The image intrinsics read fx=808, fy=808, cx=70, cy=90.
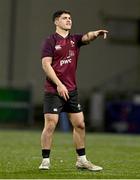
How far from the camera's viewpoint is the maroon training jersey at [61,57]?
11586 millimetres

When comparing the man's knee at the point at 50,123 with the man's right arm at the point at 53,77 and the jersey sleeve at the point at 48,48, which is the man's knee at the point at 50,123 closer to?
the man's right arm at the point at 53,77

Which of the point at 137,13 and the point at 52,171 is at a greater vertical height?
the point at 137,13

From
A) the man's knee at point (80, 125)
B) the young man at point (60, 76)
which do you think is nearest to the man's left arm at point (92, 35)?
the young man at point (60, 76)

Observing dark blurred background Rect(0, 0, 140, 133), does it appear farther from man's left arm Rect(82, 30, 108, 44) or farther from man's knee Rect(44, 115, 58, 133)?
man's knee Rect(44, 115, 58, 133)

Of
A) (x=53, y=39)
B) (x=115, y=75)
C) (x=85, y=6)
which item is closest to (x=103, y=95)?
(x=115, y=75)

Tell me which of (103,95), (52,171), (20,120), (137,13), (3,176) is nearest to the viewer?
(3,176)

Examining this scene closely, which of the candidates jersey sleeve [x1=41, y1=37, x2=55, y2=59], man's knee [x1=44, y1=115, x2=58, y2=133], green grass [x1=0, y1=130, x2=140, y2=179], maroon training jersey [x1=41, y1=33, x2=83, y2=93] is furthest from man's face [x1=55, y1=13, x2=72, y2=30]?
green grass [x1=0, y1=130, x2=140, y2=179]

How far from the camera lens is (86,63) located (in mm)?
36719

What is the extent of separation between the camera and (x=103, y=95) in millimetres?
34719

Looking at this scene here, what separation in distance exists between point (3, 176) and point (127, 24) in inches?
1084

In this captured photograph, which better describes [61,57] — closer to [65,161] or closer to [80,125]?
[80,125]

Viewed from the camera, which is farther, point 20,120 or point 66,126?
point 20,120

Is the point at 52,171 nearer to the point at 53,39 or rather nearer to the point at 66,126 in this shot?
the point at 53,39

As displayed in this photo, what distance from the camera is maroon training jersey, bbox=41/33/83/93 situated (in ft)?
38.0
